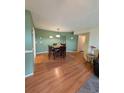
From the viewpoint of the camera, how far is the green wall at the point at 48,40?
897 centimetres

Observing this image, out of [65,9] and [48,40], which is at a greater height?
[65,9]

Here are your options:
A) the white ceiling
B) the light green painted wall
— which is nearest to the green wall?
the white ceiling

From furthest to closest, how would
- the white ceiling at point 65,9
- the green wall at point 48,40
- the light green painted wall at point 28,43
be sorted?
the green wall at point 48,40 → the light green painted wall at point 28,43 → the white ceiling at point 65,9

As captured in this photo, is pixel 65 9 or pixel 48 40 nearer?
pixel 65 9

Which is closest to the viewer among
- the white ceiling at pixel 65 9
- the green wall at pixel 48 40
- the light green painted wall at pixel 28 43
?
the white ceiling at pixel 65 9

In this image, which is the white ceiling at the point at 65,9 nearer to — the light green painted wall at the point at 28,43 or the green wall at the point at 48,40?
the light green painted wall at the point at 28,43

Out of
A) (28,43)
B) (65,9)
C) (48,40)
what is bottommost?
(28,43)

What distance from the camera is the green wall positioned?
8.97m

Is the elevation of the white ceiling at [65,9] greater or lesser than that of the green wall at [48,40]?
greater

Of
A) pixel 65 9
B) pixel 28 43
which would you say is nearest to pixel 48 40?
pixel 28 43

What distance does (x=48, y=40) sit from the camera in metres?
10.0

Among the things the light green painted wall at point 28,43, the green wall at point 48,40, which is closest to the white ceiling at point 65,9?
the light green painted wall at point 28,43

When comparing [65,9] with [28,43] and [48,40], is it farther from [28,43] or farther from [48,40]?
[48,40]
